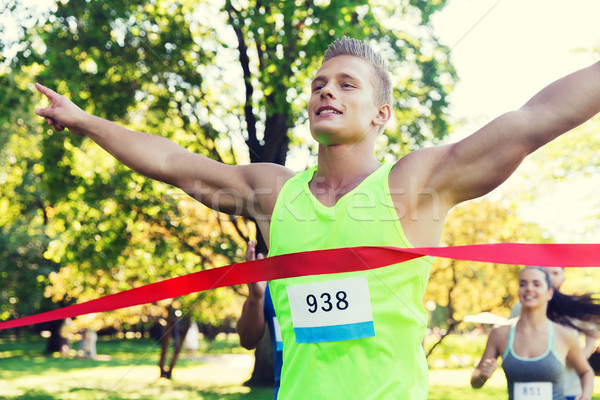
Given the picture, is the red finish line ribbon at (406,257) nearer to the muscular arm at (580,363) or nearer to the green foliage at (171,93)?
the muscular arm at (580,363)

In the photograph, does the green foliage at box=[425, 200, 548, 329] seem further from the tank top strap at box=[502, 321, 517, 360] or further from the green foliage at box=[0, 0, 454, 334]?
the tank top strap at box=[502, 321, 517, 360]

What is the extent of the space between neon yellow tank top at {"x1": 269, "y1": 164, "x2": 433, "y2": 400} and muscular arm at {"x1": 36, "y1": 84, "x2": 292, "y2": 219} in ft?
0.73

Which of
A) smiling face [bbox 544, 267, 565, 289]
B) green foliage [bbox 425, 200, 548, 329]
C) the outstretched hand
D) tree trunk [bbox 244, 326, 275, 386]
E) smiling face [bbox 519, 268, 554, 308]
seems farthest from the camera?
green foliage [bbox 425, 200, 548, 329]

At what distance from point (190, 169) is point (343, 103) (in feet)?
1.75

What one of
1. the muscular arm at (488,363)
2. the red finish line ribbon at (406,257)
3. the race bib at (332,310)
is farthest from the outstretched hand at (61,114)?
the muscular arm at (488,363)

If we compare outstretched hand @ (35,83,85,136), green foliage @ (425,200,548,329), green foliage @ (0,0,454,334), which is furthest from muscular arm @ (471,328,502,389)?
green foliage @ (425,200,548,329)

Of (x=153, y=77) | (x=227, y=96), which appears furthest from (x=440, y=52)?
(x=153, y=77)

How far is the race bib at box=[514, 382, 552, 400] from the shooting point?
4.21 metres

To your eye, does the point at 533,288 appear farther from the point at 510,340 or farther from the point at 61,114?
the point at 61,114

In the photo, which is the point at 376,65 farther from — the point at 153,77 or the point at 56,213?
the point at 56,213

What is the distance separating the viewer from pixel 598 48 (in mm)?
17125

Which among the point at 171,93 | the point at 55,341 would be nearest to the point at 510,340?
the point at 171,93

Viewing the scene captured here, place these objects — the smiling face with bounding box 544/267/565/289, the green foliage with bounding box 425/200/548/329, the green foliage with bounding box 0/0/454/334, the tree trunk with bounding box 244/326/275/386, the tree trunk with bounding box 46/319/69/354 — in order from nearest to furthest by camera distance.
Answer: the smiling face with bounding box 544/267/565/289, the green foliage with bounding box 0/0/454/334, the tree trunk with bounding box 244/326/275/386, the green foliage with bounding box 425/200/548/329, the tree trunk with bounding box 46/319/69/354

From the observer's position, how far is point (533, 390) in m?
4.27
